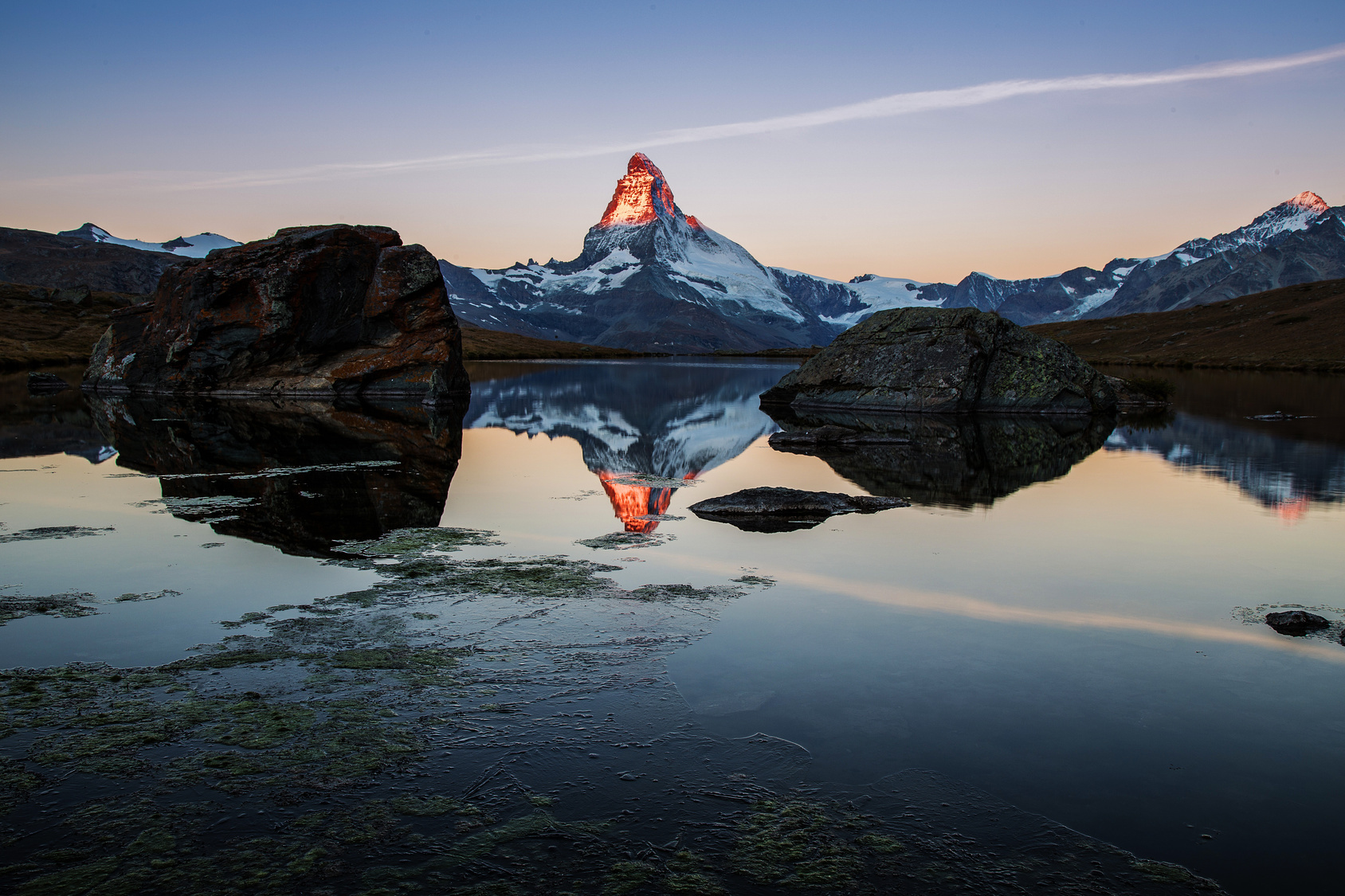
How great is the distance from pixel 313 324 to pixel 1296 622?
56.2 meters

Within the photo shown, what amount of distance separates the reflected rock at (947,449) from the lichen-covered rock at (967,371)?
5.35 feet

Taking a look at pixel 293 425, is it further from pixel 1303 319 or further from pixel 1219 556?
pixel 1303 319

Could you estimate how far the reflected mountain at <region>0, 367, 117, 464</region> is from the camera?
2727cm

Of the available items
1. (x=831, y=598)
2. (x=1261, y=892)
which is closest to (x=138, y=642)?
(x=831, y=598)

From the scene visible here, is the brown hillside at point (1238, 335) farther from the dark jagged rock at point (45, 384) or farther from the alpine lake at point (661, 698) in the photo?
the dark jagged rock at point (45, 384)

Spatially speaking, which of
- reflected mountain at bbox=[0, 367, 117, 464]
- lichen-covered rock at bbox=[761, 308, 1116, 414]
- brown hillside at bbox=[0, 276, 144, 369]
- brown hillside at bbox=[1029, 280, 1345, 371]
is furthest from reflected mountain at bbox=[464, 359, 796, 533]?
brown hillside at bbox=[1029, 280, 1345, 371]

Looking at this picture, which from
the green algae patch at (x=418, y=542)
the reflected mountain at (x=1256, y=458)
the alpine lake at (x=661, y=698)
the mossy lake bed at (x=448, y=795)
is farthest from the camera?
Result: the reflected mountain at (x=1256, y=458)

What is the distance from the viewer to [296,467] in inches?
931

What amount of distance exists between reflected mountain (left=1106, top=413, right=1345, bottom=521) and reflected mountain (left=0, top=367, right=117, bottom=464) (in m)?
30.2

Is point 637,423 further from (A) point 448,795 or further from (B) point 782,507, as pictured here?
(A) point 448,795

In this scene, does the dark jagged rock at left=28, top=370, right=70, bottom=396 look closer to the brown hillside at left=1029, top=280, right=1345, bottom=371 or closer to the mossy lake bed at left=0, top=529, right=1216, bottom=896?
the mossy lake bed at left=0, top=529, right=1216, bottom=896

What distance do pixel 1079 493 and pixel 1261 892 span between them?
16.4 meters

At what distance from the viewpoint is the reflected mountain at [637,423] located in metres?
22.8

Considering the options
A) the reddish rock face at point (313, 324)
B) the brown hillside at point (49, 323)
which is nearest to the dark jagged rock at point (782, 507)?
the reddish rock face at point (313, 324)
